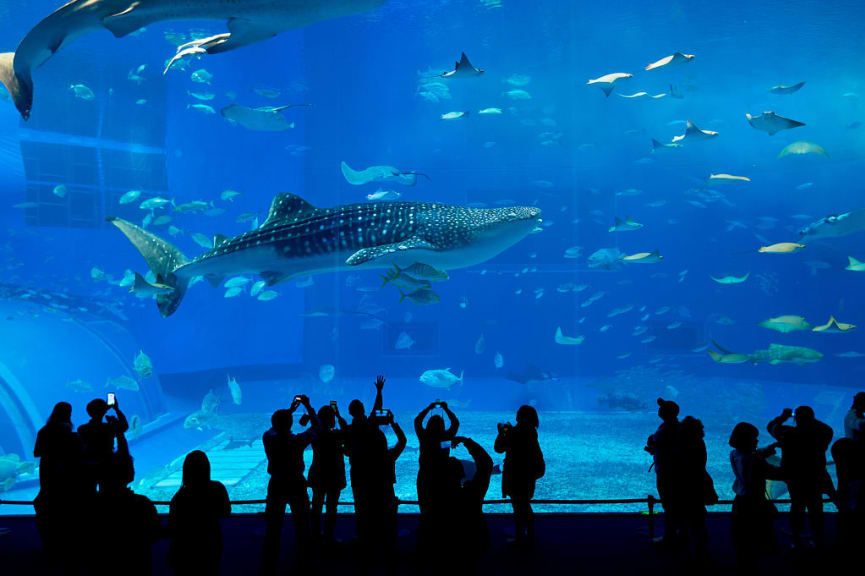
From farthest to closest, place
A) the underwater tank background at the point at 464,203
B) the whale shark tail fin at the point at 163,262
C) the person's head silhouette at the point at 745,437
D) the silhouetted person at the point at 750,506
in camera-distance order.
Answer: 1. the underwater tank background at the point at 464,203
2. the whale shark tail fin at the point at 163,262
3. the person's head silhouette at the point at 745,437
4. the silhouetted person at the point at 750,506

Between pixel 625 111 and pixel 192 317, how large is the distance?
2245cm

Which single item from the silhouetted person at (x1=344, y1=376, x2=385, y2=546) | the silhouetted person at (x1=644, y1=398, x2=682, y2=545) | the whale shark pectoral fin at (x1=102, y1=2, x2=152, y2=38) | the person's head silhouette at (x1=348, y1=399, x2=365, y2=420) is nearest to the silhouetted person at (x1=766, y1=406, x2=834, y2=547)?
the silhouetted person at (x1=644, y1=398, x2=682, y2=545)

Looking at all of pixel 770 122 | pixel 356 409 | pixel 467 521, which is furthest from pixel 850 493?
pixel 770 122

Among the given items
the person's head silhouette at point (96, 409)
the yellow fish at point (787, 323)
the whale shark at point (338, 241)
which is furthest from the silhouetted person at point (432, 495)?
the yellow fish at point (787, 323)

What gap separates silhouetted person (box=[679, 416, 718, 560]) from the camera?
3006 millimetres

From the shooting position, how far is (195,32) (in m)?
19.2

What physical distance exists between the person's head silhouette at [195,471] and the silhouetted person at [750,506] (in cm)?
264

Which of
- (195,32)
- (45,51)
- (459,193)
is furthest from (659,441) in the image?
(459,193)

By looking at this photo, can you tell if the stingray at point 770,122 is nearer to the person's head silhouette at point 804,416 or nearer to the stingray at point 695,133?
the stingray at point 695,133

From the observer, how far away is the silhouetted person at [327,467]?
3.29 metres

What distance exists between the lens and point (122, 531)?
2338 mm

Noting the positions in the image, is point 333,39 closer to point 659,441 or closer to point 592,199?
point 592,199

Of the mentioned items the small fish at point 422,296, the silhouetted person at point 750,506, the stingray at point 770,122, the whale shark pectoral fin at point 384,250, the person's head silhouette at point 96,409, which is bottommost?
the silhouetted person at point 750,506

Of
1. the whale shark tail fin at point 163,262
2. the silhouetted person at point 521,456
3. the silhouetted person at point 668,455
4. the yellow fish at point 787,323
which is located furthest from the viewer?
the yellow fish at point 787,323
